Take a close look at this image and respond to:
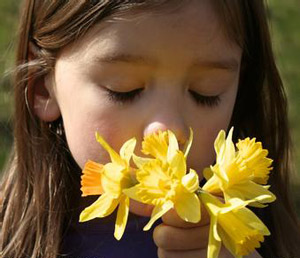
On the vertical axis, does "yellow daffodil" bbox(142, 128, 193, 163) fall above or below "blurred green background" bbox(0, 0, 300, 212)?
above

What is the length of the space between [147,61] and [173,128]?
167 mm

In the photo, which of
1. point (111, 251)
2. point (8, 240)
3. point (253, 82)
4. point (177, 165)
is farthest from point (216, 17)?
point (8, 240)

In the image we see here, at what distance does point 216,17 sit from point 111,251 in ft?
2.36

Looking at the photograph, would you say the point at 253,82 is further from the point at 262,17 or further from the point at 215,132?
the point at 215,132

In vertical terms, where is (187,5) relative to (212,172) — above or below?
above

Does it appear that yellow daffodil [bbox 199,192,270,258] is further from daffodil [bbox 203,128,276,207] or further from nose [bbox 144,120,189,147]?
nose [bbox 144,120,189,147]

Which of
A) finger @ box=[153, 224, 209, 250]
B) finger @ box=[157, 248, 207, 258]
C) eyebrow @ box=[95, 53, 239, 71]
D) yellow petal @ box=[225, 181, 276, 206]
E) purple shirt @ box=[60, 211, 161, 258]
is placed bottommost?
purple shirt @ box=[60, 211, 161, 258]

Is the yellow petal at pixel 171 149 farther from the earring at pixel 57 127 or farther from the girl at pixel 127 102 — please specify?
the earring at pixel 57 127

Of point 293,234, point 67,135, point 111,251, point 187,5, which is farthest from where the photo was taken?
point 293,234

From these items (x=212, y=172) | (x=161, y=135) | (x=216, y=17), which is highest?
(x=216, y=17)

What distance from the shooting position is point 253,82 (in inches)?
91.4

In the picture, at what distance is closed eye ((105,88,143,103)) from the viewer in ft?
6.15

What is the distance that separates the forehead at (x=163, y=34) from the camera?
1841 mm

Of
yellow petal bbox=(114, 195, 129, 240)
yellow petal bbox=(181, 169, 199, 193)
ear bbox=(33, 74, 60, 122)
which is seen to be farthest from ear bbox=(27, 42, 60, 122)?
yellow petal bbox=(181, 169, 199, 193)
